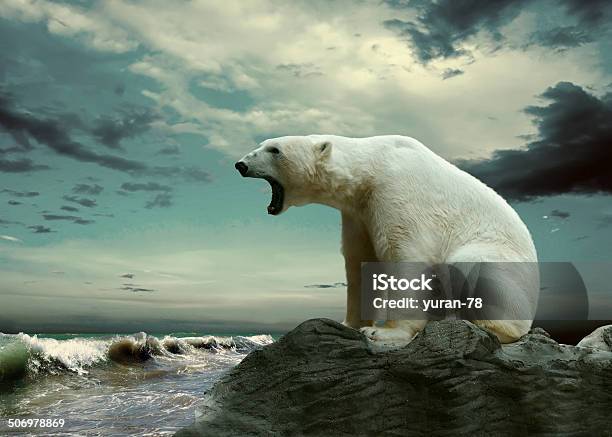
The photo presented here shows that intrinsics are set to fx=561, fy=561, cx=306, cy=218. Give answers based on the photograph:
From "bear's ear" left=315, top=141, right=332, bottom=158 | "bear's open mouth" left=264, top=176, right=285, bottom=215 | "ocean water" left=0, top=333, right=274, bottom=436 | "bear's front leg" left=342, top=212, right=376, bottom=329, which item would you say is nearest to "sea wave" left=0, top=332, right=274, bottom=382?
"ocean water" left=0, top=333, right=274, bottom=436

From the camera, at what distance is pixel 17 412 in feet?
35.9

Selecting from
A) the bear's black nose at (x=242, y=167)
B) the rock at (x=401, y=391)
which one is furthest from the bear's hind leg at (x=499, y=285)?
the bear's black nose at (x=242, y=167)

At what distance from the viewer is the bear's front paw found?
4691 mm

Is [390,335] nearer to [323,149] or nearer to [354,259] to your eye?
[354,259]

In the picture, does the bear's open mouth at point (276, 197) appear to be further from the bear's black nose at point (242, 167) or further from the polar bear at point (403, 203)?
the bear's black nose at point (242, 167)

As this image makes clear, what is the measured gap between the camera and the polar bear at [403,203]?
16.3 feet

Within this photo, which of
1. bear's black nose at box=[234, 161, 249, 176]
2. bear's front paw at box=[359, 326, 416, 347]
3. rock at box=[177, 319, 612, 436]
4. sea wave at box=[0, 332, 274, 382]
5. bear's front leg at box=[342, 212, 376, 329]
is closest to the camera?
rock at box=[177, 319, 612, 436]

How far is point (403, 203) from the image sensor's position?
16.5 feet

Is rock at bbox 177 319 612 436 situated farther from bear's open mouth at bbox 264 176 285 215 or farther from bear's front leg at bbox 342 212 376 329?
bear's open mouth at bbox 264 176 285 215

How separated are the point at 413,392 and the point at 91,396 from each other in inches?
423

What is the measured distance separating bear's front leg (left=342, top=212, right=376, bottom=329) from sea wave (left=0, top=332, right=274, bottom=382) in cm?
897

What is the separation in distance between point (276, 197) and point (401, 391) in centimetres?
210

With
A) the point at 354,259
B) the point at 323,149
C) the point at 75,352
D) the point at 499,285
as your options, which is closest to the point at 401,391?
the point at 499,285

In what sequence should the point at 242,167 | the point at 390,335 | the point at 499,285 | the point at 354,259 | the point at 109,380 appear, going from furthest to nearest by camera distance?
the point at 109,380 → the point at 354,259 → the point at 242,167 → the point at 499,285 → the point at 390,335
